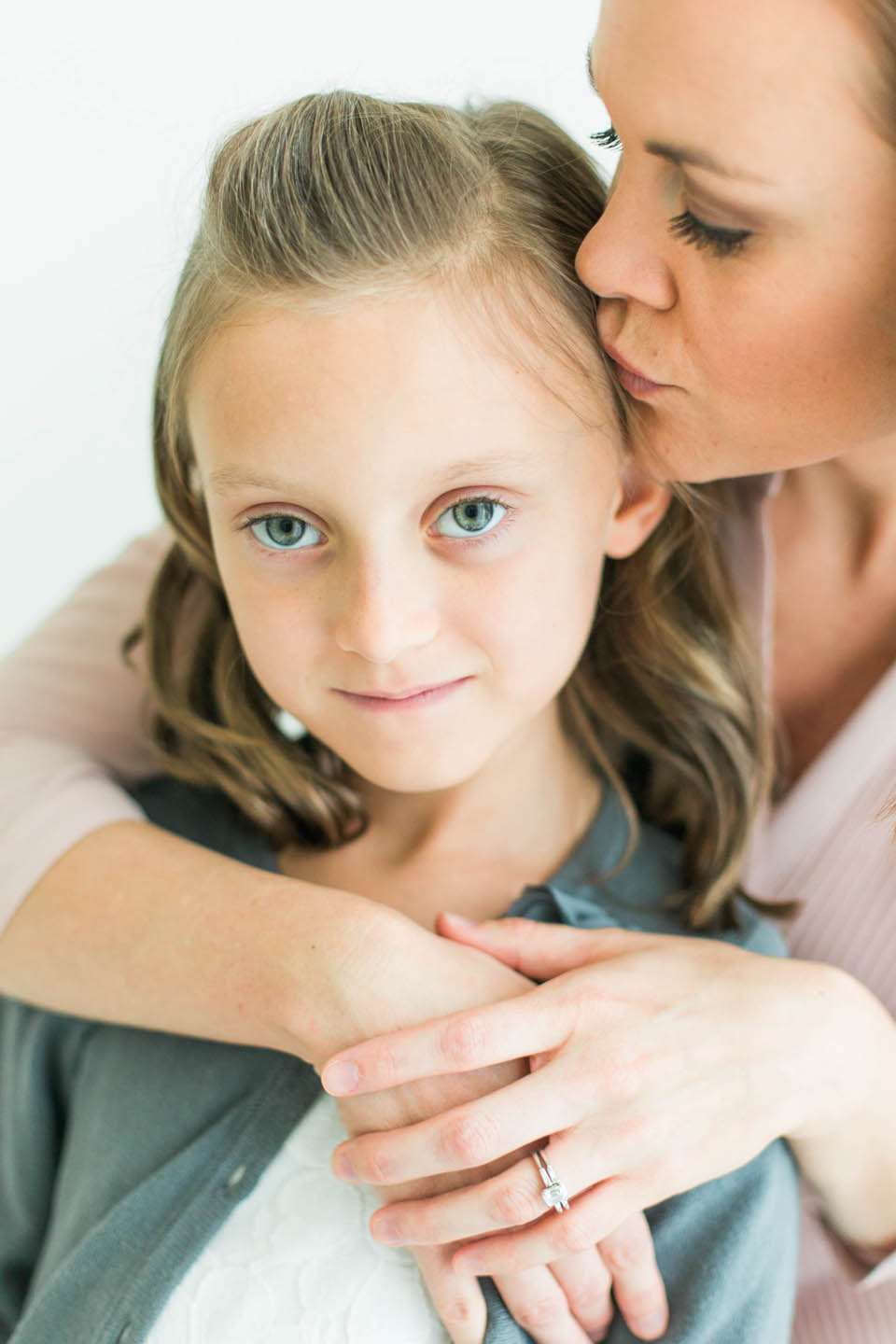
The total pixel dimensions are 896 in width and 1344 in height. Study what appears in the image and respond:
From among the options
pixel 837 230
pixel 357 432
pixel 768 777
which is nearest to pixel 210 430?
pixel 357 432

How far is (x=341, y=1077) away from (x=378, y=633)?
31 centimetres

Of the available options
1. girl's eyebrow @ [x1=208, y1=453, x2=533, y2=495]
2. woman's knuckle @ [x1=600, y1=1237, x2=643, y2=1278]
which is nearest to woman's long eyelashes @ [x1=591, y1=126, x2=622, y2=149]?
girl's eyebrow @ [x1=208, y1=453, x2=533, y2=495]

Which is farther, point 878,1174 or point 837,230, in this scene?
point 878,1174

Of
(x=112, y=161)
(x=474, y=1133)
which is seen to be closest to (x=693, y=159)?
(x=474, y=1133)

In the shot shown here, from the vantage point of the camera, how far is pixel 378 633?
3.16ft

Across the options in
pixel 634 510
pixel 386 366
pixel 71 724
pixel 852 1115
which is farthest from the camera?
pixel 71 724

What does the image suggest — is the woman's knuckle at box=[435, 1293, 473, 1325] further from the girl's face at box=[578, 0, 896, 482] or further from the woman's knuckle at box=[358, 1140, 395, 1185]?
the girl's face at box=[578, 0, 896, 482]

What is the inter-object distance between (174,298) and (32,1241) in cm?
87

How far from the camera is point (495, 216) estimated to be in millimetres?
1031

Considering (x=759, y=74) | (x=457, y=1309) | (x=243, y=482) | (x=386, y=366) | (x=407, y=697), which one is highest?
(x=759, y=74)

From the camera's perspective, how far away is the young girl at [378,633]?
3.14ft

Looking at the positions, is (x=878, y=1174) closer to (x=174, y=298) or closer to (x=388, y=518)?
(x=388, y=518)

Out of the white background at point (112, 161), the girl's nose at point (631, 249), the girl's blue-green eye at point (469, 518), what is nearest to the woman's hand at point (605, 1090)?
the girl's blue-green eye at point (469, 518)

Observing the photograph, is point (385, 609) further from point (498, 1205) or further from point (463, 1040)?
point (498, 1205)
